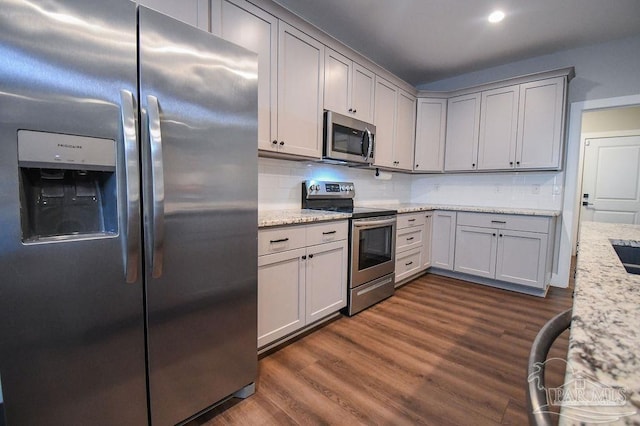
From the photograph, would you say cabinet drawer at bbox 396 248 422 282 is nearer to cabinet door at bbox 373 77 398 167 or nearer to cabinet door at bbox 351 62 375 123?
cabinet door at bbox 373 77 398 167

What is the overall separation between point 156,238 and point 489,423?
1.75 metres

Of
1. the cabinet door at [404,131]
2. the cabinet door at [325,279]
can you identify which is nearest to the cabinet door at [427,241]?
the cabinet door at [404,131]

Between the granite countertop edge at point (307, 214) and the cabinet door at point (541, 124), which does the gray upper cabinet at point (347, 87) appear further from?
the cabinet door at point (541, 124)

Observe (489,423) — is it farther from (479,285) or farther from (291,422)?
(479,285)

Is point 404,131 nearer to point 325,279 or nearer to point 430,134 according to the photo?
point 430,134

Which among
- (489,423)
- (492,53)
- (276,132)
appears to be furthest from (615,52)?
(489,423)

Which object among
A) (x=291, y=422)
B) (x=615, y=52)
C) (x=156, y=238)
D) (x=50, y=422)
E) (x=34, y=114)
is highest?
(x=615, y=52)

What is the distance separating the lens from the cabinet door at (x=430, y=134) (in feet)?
12.6

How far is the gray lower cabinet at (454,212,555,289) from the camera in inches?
119

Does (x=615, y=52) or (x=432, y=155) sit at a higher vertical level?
(x=615, y=52)

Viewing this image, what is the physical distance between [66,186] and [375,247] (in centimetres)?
227

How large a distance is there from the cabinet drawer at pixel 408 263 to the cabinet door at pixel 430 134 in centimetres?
117

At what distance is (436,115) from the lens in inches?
152

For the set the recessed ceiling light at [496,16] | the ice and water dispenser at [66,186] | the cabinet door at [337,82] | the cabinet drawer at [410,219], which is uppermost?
the recessed ceiling light at [496,16]
